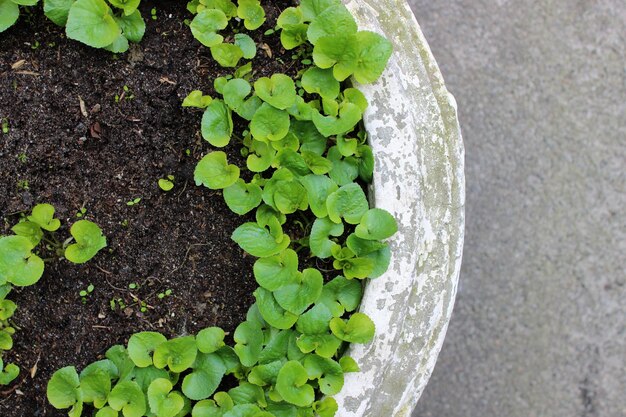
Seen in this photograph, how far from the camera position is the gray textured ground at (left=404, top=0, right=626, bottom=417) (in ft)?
5.94

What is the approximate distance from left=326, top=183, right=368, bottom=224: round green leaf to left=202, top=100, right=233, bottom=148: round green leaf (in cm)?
19

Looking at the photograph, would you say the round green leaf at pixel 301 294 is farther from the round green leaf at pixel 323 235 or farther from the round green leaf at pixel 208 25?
the round green leaf at pixel 208 25

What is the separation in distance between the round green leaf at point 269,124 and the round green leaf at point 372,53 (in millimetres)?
141

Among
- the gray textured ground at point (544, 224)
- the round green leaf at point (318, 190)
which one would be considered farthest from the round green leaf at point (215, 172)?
the gray textured ground at point (544, 224)

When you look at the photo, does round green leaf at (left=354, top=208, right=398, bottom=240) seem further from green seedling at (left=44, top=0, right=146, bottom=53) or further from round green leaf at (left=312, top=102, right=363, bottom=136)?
green seedling at (left=44, top=0, right=146, bottom=53)

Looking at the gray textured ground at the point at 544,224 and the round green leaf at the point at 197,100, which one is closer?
the round green leaf at the point at 197,100

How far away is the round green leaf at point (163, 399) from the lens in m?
0.97

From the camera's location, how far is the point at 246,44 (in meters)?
1.05

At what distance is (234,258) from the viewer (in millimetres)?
1058

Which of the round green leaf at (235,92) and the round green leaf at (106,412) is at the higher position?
the round green leaf at (235,92)

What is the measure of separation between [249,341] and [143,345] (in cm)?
17

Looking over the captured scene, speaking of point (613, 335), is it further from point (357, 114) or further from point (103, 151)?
point (103, 151)

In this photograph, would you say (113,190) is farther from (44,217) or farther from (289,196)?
(289,196)

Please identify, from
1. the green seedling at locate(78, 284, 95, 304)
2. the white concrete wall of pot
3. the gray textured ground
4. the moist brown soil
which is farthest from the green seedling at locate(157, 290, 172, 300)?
the gray textured ground
